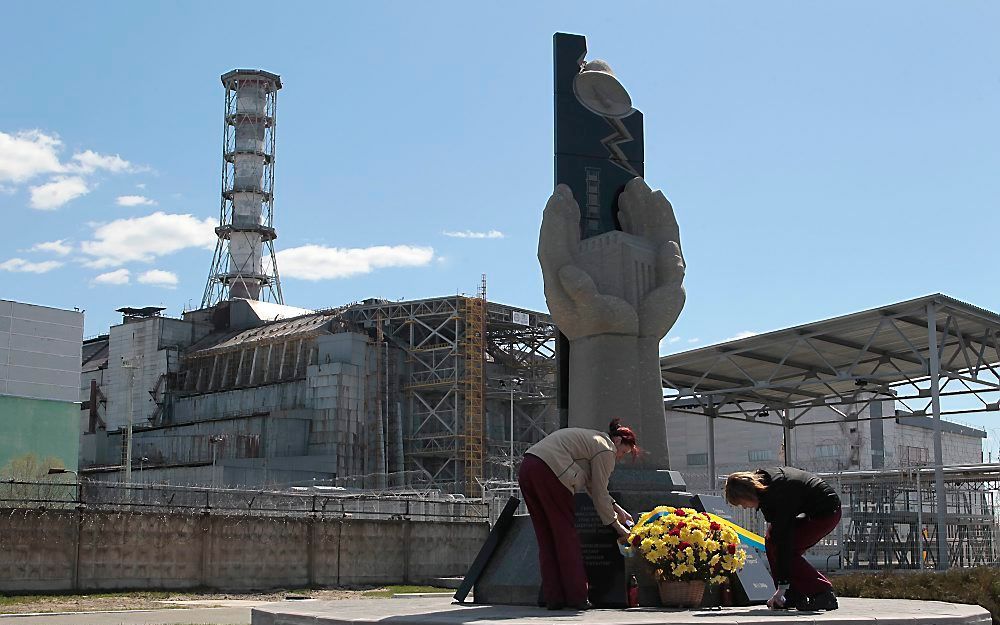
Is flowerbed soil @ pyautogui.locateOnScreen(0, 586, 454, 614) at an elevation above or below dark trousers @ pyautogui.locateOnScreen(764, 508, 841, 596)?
below

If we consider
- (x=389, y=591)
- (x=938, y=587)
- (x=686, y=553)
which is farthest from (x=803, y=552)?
(x=389, y=591)

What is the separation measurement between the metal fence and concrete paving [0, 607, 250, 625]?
874cm

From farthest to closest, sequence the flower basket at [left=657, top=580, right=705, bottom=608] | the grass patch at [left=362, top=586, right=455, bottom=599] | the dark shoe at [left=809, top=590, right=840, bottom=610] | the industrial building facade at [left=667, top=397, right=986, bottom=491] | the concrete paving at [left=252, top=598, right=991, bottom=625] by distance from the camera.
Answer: the industrial building facade at [left=667, top=397, right=986, bottom=491] → the grass patch at [left=362, top=586, right=455, bottom=599] → the flower basket at [left=657, top=580, right=705, bottom=608] → the dark shoe at [left=809, top=590, right=840, bottom=610] → the concrete paving at [left=252, top=598, right=991, bottom=625]

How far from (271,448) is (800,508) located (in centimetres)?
5302

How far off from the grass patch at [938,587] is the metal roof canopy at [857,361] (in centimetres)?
1706

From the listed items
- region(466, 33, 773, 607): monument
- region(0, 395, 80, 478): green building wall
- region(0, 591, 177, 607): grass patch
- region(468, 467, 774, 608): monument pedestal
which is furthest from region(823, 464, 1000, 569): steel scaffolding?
region(0, 395, 80, 478): green building wall

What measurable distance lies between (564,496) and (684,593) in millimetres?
1457

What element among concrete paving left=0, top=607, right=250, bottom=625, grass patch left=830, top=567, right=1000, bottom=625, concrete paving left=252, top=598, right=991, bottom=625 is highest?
concrete paving left=252, top=598, right=991, bottom=625

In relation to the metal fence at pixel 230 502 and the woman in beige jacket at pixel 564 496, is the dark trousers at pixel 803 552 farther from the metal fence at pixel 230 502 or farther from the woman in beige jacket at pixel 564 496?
the metal fence at pixel 230 502

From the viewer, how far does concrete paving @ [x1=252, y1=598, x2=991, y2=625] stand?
8.35 m

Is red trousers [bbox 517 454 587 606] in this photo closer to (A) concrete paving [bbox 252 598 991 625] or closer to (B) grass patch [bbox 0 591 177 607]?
(A) concrete paving [bbox 252 598 991 625]

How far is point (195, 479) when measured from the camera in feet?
197

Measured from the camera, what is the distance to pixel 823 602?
9586mm

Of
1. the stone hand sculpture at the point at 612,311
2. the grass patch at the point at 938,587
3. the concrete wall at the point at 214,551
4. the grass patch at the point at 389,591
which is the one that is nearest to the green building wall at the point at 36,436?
the concrete wall at the point at 214,551
